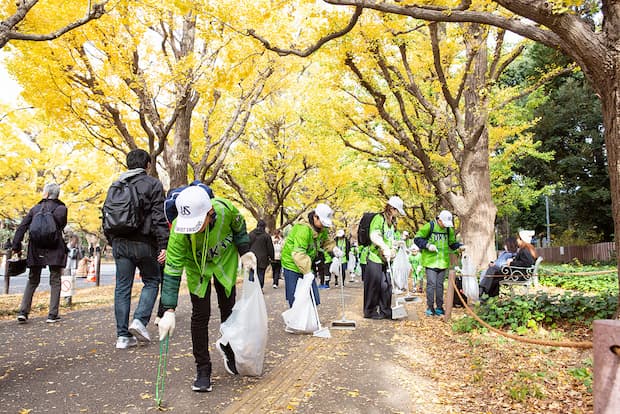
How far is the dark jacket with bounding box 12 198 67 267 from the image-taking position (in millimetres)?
7188

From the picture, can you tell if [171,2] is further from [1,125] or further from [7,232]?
[7,232]

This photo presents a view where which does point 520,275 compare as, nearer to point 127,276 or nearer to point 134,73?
point 127,276

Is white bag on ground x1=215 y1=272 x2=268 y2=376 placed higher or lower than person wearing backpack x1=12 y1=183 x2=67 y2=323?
lower

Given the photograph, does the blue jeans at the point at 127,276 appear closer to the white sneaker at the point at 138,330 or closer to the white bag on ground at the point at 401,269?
the white sneaker at the point at 138,330

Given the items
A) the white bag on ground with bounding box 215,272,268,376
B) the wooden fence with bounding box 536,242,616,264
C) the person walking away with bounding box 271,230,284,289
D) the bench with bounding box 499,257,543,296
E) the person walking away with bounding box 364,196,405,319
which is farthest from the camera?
the wooden fence with bounding box 536,242,616,264

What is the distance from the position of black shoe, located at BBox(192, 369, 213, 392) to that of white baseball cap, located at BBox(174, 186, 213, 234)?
1.20 m

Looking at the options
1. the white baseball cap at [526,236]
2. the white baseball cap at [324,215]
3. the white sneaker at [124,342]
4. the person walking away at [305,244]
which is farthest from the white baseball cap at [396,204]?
the white sneaker at [124,342]

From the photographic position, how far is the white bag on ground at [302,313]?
6.40 m

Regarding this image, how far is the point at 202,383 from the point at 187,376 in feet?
1.94

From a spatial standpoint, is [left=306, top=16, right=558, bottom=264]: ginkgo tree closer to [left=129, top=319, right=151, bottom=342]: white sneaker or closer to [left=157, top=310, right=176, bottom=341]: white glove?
[left=129, top=319, right=151, bottom=342]: white sneaker

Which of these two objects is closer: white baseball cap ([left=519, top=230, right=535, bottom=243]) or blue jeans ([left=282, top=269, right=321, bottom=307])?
blue jeans ([left=282, top=269, right=321, bottom=307])

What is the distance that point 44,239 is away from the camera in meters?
7.17

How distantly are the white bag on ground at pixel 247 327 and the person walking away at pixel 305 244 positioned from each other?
7.35ft

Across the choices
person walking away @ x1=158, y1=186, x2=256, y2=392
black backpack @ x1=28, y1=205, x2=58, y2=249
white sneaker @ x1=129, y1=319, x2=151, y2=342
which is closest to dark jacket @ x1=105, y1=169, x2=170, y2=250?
white sneaker @ x1=129, y1=319, x2=151, y2=342
